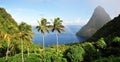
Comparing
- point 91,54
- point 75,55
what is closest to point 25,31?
point 75,55

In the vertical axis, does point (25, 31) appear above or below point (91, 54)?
above

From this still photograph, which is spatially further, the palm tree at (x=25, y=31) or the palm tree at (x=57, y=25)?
the palm tree at (x=57, y=25)

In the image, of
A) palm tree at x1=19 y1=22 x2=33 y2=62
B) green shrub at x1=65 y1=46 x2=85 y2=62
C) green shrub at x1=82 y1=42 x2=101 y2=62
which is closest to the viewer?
palm tree at x1=19 y1=22 x2=33 y2=62

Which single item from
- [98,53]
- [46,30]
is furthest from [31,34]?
[98,53]

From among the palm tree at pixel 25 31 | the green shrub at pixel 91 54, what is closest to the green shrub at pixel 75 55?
the green shrub at pixel 91 54

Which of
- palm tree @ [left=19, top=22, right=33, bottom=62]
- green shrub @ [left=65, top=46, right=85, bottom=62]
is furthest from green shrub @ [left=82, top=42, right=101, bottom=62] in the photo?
palm tree @ [left=19, top=22, right=33, bottom=62]

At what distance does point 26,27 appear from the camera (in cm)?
11175

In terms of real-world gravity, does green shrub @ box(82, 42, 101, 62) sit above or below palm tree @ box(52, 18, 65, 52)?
below

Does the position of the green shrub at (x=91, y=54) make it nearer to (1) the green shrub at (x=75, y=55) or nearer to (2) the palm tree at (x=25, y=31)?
(1) the green shrub at (x=75, y=55)

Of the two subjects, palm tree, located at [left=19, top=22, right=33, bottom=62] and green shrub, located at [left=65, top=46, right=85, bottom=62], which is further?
green shrub, located at [left=65, top=46, right=85, bottom=62]

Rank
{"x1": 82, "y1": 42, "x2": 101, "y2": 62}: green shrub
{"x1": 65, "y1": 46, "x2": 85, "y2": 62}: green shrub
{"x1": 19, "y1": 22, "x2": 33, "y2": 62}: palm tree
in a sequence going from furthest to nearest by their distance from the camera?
{"x1": 82, "y1": 42, "x2": 101, "y2": 62}: green shrub, {"x1": 65, "y1": 46, "x2": 85, "y2": 62}: green shrub, {"x1": 19, "y1": 22, "x2": 33, "y2": 62}: palm tree

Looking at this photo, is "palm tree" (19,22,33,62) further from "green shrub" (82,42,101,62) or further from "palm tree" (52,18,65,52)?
"green shrub" (82,42,101,62)

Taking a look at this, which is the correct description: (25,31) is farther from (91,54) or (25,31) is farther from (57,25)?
(91,54)

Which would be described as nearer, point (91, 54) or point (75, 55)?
point (75, 55)
